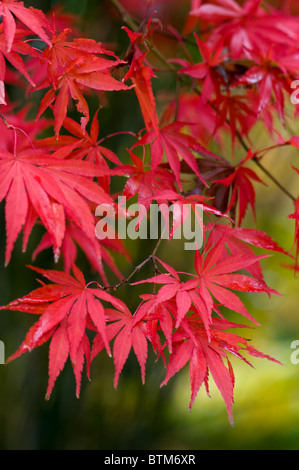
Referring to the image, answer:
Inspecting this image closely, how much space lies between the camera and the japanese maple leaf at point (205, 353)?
55 cm

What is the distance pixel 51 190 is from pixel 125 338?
20 centimetres

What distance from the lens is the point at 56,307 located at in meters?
0.56

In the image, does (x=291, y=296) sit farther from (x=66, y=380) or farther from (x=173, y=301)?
(x=173, y=301)

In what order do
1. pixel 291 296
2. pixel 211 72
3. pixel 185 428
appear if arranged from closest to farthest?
pixel 211 72 → pixel 185 428 → pixel 291 296

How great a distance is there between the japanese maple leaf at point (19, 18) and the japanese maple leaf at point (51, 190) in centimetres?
11

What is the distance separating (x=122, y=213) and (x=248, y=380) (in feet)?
5.57

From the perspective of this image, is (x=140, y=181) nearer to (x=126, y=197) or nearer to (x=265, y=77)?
(x=126, y=197)

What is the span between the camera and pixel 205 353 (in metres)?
0.57

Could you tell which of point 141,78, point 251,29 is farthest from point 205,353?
point 251,29

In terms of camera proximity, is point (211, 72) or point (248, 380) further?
point (248, 380)

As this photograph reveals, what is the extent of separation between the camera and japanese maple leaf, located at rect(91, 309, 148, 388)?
55 cm

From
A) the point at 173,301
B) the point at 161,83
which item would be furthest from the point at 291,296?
the point at 173,301

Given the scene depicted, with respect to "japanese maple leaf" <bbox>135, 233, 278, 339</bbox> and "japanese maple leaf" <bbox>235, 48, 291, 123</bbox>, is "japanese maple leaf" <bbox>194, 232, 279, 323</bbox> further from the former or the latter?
"japanese maple leaf" <bbox>235, 48, 291, 123</bbox>
